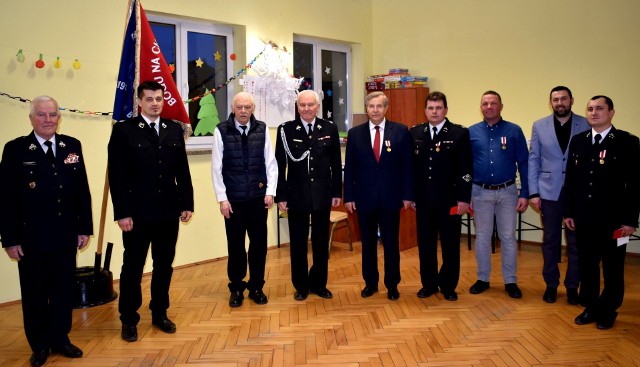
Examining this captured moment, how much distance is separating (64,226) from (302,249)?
1721 mm

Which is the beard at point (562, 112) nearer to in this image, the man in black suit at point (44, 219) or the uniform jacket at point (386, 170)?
the uniform jacket at point (386, 170)

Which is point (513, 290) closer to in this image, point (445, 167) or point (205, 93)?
point (445, 167)

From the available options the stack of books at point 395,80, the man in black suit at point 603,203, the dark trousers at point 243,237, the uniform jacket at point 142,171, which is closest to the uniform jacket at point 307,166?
the dark trousers at point 243,237

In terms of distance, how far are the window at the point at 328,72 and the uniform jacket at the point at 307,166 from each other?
2.52 m

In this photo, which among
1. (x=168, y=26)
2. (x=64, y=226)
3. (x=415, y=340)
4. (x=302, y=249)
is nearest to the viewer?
(x=64, y=226)

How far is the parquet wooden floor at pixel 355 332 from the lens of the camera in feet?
10.8

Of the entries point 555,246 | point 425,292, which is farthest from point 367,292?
point 555,246

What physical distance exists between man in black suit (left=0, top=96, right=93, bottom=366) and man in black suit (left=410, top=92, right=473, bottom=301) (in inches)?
90.9

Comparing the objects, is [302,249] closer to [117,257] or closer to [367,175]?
[367,175]

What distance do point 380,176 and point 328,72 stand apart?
128 inches

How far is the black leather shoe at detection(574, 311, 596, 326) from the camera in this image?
12.4 ft

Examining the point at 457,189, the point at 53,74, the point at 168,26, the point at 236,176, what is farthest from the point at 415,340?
the point at 168,26

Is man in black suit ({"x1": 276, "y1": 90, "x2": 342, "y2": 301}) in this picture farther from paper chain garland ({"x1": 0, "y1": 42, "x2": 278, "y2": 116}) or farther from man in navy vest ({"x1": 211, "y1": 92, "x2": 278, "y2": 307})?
paper chain garland ({"x1": 0, "y1": 42, "x2": 278, "y2": 116})

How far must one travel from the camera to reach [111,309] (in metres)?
→ 4.27
